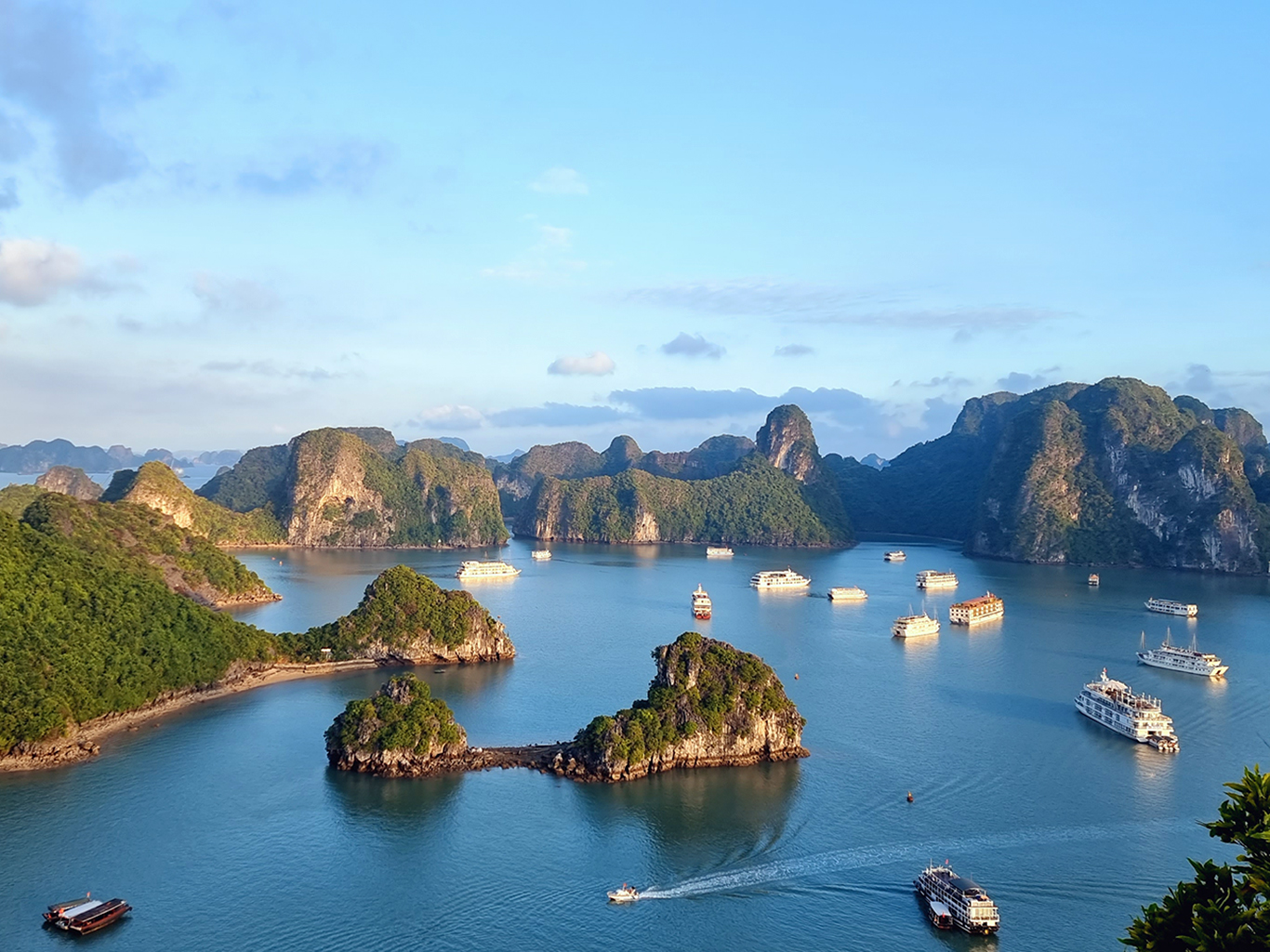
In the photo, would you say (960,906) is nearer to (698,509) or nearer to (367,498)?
(367,498)

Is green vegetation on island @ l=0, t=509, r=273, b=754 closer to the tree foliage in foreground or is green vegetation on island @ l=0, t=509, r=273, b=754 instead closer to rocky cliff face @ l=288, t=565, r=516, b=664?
rocky cliff face @ l=288, t=565, r=516, b=664

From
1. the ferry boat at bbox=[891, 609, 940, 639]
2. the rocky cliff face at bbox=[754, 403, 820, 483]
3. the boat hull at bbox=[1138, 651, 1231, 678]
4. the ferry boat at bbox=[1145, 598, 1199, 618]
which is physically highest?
the rocky cliff face at bbox=[754, 403, 820, 483]

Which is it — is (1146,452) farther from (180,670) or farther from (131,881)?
(131,881)

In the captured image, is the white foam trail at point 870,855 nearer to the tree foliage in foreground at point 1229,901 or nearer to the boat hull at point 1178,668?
the tree foliage in foreground at point 1229,901

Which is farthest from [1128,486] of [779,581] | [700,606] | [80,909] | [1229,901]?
[1229,901]

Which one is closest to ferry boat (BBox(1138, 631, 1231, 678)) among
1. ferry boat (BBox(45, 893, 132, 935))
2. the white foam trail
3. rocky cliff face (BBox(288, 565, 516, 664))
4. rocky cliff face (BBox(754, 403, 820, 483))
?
the white foam trail

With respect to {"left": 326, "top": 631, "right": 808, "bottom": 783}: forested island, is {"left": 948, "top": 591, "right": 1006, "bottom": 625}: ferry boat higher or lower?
higher
